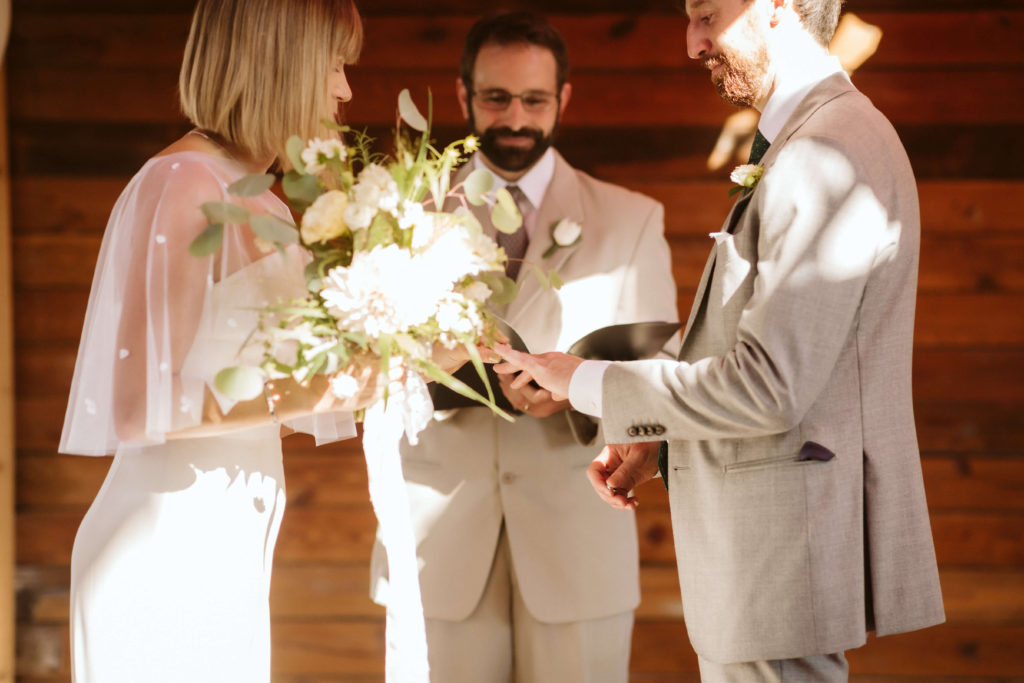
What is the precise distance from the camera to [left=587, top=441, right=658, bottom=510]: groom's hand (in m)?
1.92

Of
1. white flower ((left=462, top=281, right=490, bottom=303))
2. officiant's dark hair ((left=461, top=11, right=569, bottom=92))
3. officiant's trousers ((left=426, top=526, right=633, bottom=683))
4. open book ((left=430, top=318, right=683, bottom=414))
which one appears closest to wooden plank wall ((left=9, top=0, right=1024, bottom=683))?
officiant's dark hair ((left=461, top=11, right=569, bottom=92))

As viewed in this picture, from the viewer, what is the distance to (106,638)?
159 cm

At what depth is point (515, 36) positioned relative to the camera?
2.38 metres

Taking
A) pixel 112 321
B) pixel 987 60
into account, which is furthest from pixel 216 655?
pixel 987 60

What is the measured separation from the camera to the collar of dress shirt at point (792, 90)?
1.62 m

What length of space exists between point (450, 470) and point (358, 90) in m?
1.38

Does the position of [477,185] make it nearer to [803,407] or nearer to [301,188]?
[301,188]

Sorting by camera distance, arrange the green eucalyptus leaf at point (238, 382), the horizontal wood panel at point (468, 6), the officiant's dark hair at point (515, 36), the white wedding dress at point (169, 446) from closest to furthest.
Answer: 1. the green eucalyptus leaf at point (238, 382)
2. the white wedding dress at point (169, 446)
3. the officiant's dark hair at point (515, 36)
4. the horizontal wood panel at point (468, 6)

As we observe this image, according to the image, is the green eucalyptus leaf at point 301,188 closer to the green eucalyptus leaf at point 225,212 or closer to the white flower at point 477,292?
the green eucalyptus leaf at point 225,212

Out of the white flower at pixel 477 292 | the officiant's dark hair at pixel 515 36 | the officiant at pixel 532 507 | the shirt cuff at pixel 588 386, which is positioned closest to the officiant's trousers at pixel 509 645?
the officiant at pixel 532 507

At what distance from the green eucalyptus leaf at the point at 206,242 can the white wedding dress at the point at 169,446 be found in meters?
0.09

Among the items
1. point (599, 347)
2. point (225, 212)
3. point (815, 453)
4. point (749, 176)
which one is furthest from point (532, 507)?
point (225, 212)

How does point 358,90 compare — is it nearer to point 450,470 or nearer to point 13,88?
point 13,88

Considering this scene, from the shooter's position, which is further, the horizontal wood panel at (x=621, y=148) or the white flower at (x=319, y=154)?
the horizontal wood panel at (x=621, y=148)
